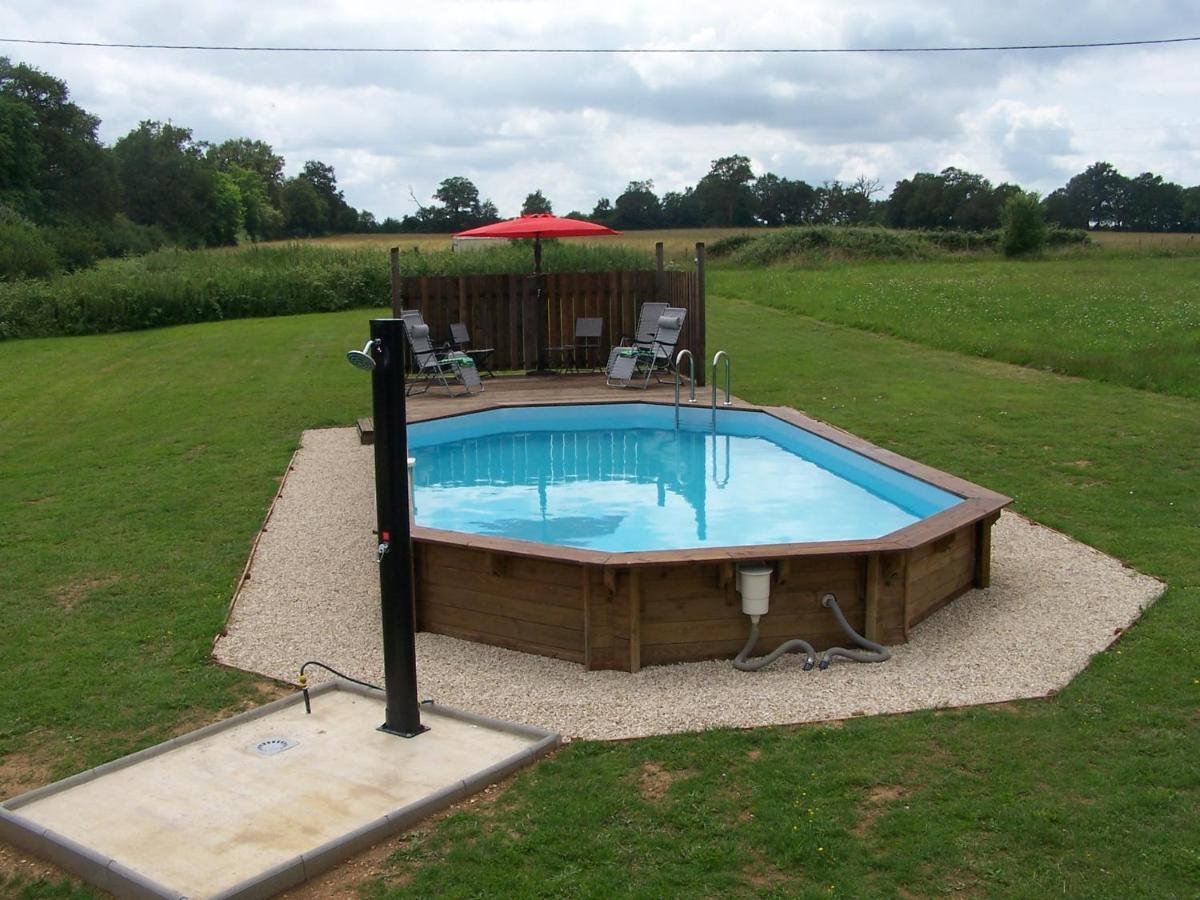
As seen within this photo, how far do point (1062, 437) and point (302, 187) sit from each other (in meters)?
80.3

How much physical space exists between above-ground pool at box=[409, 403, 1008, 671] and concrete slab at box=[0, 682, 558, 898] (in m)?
1.00

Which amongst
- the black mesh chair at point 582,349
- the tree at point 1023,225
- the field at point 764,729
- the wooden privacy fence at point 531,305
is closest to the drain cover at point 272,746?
the field at point 764,729

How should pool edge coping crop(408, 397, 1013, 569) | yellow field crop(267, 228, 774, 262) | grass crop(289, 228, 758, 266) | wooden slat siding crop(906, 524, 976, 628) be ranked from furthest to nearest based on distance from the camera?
1. yellow field crop(267, 228, 774, 262)
2. grass crop(289, 228, 758, 266)
3. wooden slat siding crop(906, 524, 976, 628)
4. pool edge coping crop(408, 397, 1013, 569)

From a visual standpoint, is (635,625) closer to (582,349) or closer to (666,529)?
(666,529)

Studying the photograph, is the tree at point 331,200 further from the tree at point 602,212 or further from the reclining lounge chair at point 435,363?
the reclining lounge chair at point 435,363

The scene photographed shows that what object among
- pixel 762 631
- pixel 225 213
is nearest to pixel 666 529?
pixel 762 631

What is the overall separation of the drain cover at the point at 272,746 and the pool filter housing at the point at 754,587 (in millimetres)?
2210

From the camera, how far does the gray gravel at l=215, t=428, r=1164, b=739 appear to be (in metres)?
4.91

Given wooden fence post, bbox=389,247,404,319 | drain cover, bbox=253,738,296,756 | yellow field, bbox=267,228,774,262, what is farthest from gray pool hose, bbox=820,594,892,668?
yellow field, bbox=267,228,774,262

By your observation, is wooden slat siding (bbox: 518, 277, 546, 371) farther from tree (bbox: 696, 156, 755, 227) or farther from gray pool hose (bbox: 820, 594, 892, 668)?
tree (bbox: 696, 156, 755, 227)

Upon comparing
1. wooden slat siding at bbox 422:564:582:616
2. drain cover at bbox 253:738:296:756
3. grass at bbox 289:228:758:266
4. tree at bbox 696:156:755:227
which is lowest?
drain cover at bbox 253:738:296:756

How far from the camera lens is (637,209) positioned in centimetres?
6122

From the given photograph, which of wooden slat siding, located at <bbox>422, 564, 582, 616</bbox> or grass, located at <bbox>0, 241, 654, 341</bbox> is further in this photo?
grass, located at <bbox>0, 241, 654, 341</bbox>

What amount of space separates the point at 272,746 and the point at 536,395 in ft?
28.3
